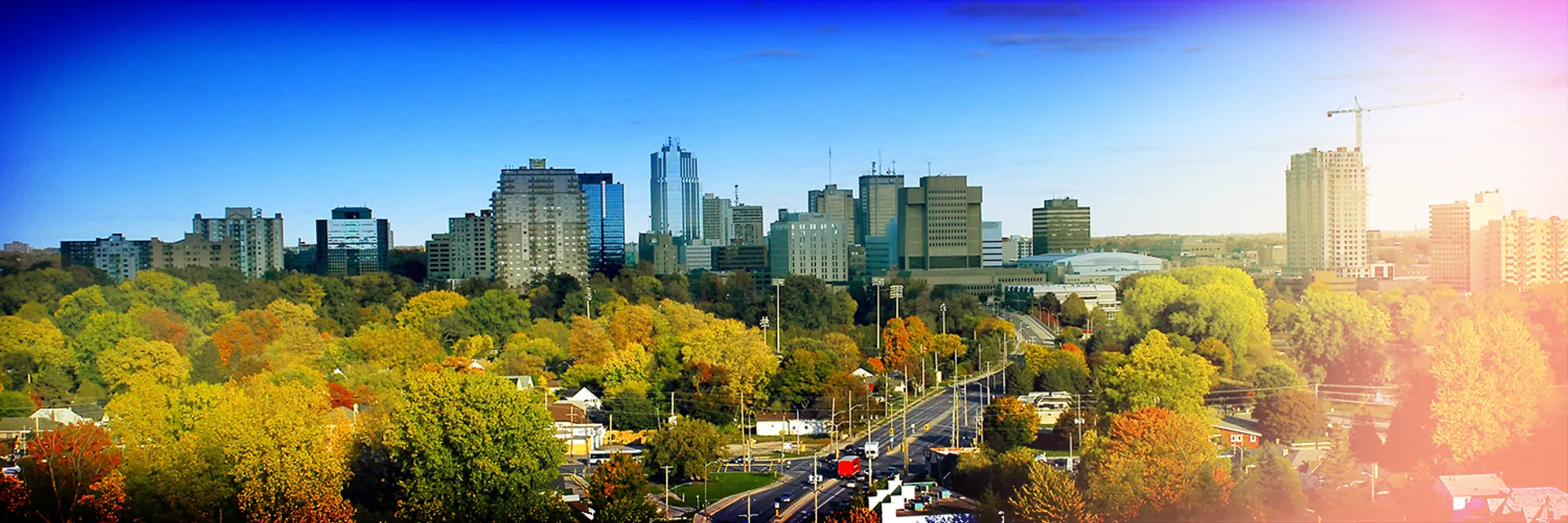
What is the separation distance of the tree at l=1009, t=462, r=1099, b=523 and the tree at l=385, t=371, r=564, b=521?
241cm

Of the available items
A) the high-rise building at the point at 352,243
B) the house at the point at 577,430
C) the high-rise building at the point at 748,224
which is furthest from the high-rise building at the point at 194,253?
the high-rise building at the point at 748,224

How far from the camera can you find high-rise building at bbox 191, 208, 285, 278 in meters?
19.2

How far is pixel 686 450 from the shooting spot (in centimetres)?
884

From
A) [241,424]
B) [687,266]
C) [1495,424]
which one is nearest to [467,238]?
[687,266]

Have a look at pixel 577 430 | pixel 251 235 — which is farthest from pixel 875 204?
pixel 577 430

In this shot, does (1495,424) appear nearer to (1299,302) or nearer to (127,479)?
(127,479)

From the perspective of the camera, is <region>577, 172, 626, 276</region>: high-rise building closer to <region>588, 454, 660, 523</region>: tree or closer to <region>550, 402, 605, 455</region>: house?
<region>550, 402, 605, 455</region>: house

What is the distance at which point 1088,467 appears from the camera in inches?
273

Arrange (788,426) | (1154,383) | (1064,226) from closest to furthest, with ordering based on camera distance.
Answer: (1154,383), (788,426), (1064,226)

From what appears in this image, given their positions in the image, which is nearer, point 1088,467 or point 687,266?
point 1088,467

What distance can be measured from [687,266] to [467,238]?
7.80m

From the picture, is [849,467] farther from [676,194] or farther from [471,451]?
[676,194]

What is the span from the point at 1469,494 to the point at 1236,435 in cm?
281

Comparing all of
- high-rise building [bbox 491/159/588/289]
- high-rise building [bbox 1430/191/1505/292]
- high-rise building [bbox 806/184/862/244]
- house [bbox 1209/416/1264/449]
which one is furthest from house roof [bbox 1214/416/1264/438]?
high-rise building [bbox 806/184/862/244]
